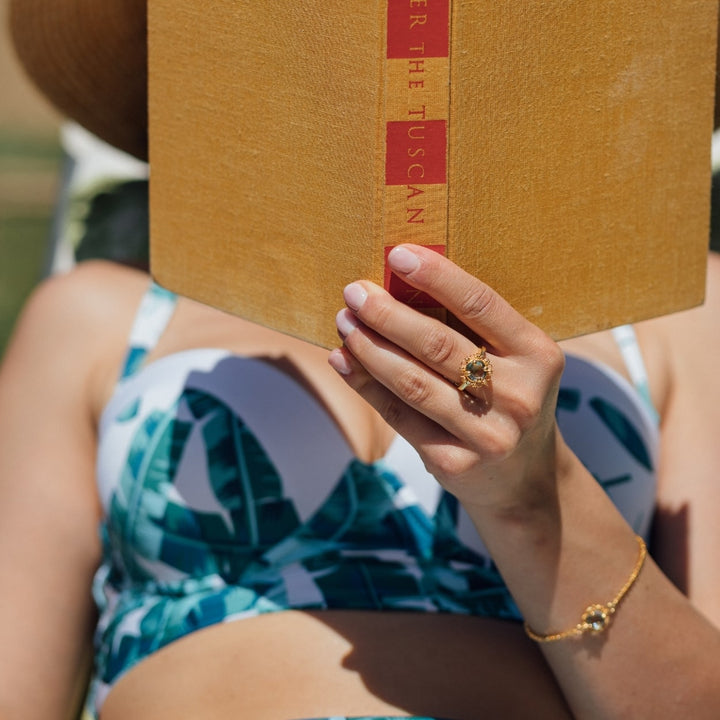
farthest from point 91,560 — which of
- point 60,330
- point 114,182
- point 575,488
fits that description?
point 114,182

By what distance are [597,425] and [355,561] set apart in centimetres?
29

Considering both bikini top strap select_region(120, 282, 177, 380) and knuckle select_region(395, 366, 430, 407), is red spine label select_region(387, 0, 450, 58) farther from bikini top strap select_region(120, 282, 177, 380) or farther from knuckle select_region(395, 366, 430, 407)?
bikini top strap select_region(120, 282, 177, 380)

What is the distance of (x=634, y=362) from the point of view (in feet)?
3.65

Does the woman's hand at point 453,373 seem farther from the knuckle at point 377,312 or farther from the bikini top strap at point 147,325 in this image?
the bikini top strap at point 147,325

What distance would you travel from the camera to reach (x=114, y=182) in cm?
175

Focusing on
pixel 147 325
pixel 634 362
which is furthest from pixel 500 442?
pixel 147 325

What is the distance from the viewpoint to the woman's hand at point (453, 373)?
2.19 feet

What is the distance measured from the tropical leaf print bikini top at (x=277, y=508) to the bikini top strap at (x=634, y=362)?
68 mm

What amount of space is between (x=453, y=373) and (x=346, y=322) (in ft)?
0.28

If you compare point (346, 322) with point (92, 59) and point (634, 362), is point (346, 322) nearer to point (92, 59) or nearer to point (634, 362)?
point (634, 362)

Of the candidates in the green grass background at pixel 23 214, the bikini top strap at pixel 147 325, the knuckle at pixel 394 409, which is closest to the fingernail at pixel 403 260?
the knuckle at pixel 394 409

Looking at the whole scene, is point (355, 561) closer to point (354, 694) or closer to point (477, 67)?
point (354, 694)

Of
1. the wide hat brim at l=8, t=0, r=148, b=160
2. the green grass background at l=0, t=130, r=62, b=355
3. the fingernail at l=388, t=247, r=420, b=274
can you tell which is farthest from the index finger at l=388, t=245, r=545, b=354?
the green grass background at l=0, t=130, r=62, b=355

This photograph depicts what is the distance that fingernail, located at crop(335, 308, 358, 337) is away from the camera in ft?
2.28
